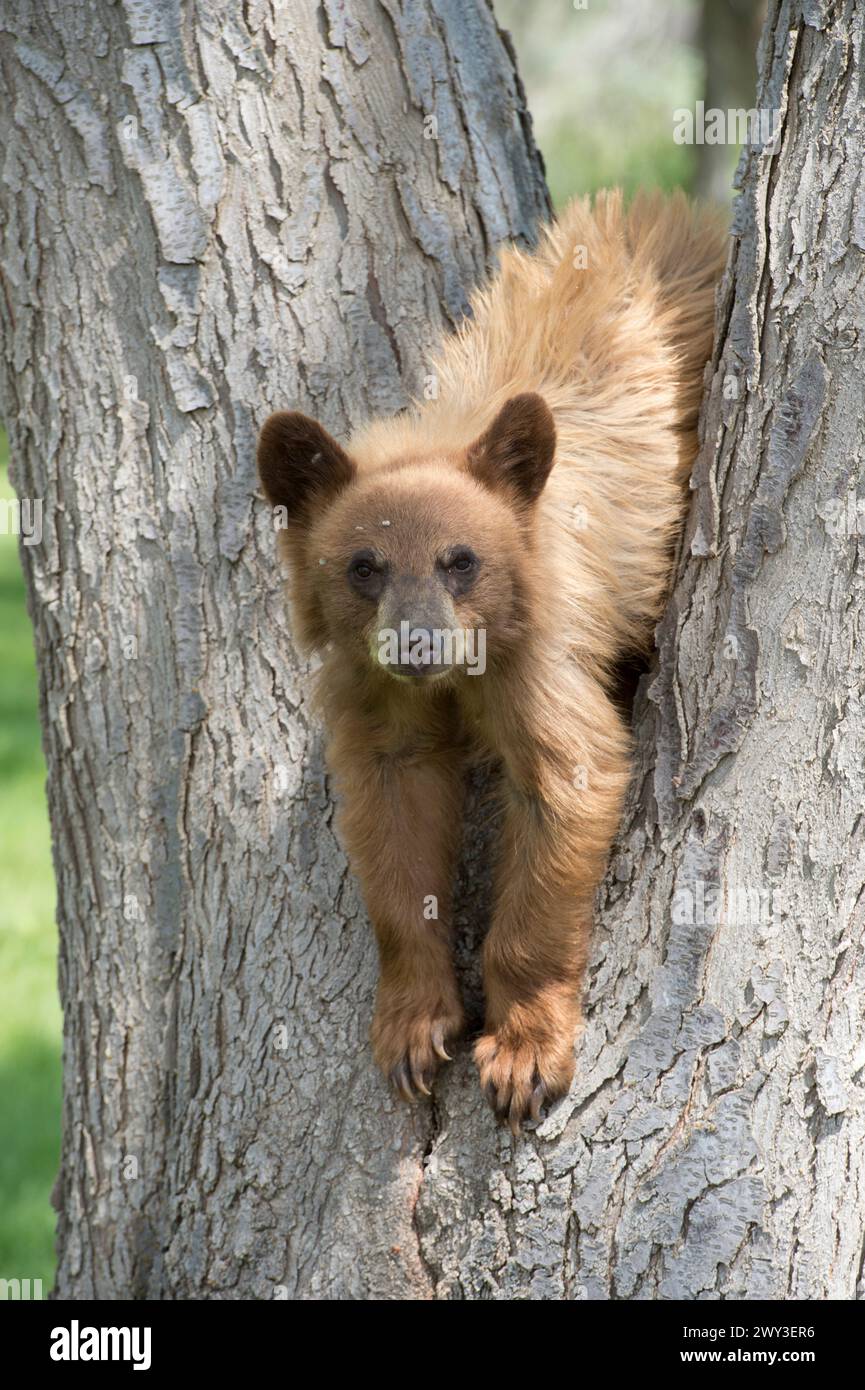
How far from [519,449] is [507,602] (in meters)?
0.45

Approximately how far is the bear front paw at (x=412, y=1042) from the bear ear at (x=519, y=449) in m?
1.57

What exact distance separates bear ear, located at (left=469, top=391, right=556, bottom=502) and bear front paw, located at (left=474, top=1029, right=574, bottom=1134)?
1596mm

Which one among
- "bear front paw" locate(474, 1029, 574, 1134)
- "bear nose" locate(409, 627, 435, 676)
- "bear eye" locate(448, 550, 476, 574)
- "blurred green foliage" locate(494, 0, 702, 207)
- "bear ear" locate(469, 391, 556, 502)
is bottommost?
"bear front paw" locate(474, 1029, 574, 1134)

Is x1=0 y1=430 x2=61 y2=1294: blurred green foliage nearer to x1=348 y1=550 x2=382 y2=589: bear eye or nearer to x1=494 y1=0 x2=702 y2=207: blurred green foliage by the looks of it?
x1=348 y1=550 x2=382 y2=589: bear eye

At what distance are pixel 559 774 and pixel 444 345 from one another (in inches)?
63.9

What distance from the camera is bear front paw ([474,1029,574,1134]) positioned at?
12.1 ft

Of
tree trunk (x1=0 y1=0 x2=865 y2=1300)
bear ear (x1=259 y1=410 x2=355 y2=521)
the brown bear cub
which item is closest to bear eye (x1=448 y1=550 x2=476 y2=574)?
the brown bear cub

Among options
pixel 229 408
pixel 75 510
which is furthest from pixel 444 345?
pixel 75 510

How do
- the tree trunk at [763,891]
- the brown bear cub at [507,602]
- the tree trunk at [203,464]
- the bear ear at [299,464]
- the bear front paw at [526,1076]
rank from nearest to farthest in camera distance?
1. the tree trunk at [763,891]
2. the bear front paw at [526,1076]
3. the brown bear cub at [507,602]
4. the bear ear at [299,464]
5. the tree trunk at [203,464]

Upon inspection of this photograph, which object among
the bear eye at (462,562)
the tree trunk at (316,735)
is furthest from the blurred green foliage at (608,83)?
the bear eye at (462,562)

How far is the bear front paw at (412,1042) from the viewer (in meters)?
3.98

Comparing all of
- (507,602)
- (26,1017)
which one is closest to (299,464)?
(507,602)

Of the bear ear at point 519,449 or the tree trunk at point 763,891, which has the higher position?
the bear ear at point 519,449

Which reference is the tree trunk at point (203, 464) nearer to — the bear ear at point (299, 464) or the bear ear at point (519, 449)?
the bear ear at point (299, 464)
